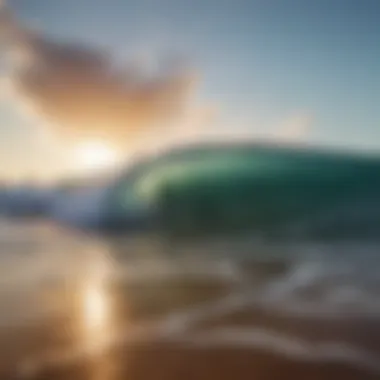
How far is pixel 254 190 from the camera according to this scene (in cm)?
117

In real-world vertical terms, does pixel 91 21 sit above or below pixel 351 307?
above

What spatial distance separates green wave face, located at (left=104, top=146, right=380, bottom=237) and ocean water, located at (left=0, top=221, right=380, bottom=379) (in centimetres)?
5

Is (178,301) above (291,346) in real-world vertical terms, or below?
above

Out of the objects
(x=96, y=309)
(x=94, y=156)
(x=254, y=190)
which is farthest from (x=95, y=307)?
(x=254, y=190)

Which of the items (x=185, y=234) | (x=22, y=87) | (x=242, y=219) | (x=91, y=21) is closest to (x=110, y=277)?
(x=185, y=234)

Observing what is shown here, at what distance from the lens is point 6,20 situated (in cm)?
117

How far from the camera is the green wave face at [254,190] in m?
1.17

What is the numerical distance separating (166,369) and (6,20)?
2.81ft

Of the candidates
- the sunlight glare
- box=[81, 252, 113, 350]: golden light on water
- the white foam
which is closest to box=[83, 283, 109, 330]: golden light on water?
box=[81, 252, 113, 350]: golden light on water

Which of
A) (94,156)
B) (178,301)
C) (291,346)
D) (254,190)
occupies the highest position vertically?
(94,156)

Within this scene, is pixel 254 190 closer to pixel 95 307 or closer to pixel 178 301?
pixel 178 301

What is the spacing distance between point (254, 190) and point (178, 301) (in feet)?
0.99

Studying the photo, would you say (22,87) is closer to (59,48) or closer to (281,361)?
(59,48)

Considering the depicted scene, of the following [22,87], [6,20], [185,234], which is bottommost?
[185,234]
